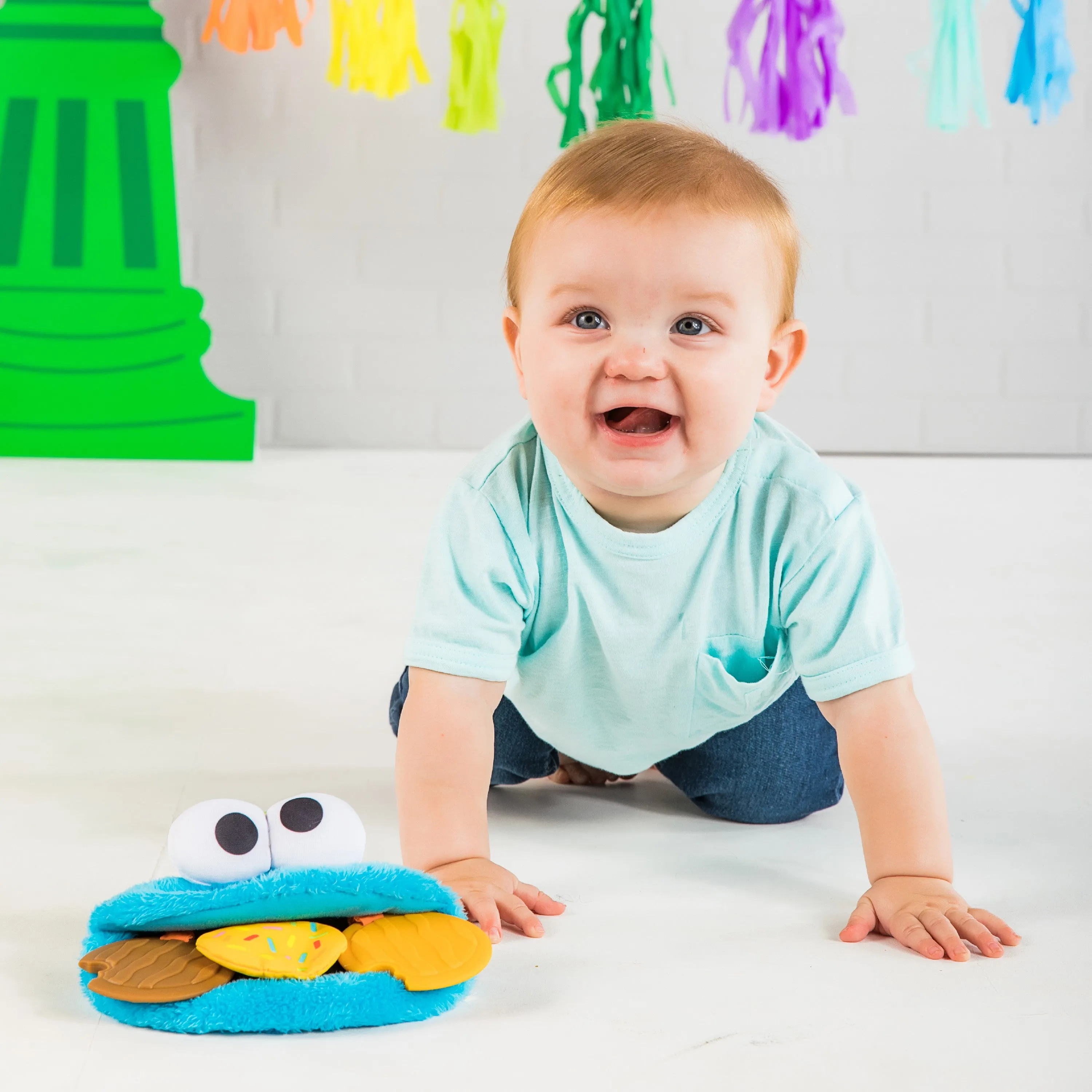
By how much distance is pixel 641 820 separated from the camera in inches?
38.9

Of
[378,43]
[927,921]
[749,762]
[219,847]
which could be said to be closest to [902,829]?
[927,921]

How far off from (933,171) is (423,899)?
2657 millimetres

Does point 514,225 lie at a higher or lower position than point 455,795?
higher

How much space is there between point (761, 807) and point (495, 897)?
26 cm

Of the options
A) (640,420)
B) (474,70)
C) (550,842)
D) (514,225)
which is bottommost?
(550,842)

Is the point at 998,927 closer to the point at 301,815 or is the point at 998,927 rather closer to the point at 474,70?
the point at 301,815

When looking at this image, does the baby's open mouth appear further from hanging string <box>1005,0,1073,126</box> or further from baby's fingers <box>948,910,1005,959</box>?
hanging string <box>1005,0,1073,126</box>

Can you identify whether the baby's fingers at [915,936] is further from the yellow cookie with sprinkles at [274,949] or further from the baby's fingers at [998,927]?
the yellow cookie with sprinkles at [274,949]

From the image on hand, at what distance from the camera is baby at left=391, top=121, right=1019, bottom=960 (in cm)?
80

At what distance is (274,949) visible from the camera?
0.66 meters

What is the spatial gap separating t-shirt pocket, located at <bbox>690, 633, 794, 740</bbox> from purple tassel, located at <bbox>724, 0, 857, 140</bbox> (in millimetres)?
1847

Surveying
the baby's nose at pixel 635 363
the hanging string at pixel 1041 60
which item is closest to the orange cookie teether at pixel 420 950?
the baby's nose at pixel 635 363

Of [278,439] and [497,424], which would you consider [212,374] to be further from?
[497,424]

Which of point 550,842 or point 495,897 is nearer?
point 495,897
